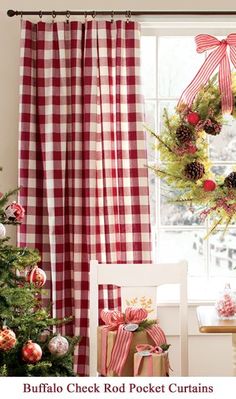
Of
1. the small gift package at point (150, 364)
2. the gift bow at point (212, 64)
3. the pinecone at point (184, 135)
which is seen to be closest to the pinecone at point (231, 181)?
the pinecone at point (184, 135)

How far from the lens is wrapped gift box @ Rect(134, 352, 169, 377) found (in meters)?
2.51

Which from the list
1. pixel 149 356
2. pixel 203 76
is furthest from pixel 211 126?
pixel 149 356

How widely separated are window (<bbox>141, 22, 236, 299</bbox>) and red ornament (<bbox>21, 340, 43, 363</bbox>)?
135 cm

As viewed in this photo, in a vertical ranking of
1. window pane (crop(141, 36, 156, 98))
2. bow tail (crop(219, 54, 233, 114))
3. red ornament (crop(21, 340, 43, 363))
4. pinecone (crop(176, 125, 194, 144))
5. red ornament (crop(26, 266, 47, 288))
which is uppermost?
window pane (crop(141, 36, 156, 98))

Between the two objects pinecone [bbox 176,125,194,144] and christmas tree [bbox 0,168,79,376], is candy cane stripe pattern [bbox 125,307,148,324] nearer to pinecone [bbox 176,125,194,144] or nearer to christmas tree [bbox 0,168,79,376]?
christmas tree [bbox 0,168,79,376]

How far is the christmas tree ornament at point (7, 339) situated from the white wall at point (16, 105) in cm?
129

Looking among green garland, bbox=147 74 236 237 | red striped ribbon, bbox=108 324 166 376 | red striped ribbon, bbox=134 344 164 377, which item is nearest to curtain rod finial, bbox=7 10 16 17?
green garland, bbox=147 74 236 237

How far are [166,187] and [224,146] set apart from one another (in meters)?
0.38

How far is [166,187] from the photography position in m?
3.65

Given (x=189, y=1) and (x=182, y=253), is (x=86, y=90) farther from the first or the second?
(x=182, y=253)

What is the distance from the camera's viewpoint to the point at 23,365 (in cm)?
239

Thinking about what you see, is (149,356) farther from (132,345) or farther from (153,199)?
(153,199)
